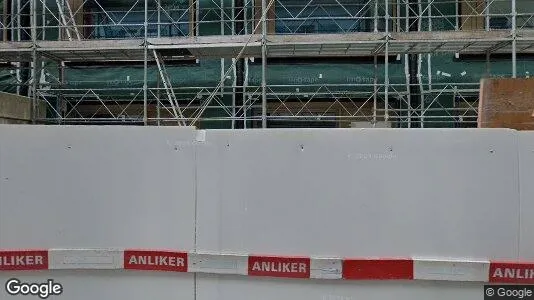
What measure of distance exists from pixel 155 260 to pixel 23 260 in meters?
1.00

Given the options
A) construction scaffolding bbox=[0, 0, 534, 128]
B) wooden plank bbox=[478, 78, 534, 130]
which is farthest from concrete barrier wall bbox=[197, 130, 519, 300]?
construction scaffolding bbox=[0, 0, 534, 128]

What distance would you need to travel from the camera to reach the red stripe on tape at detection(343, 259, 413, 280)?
3.37 metres

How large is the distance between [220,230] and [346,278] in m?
0.98

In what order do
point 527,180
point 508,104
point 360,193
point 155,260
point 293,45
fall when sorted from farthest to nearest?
point 293,45, point 508,104, point 155,260, point 360,193, point 527,180

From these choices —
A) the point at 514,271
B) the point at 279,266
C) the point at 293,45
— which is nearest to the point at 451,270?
the point at 514,271

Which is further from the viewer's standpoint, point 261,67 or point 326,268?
point 261,67

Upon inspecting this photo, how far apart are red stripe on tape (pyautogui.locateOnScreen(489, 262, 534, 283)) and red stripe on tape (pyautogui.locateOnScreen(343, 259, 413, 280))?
582 millimetres

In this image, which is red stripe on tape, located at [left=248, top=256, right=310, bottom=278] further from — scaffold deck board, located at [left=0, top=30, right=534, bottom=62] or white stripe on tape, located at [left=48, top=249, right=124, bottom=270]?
scaffold deck board, located at [left=0, top=30, right=534, bottom=62]

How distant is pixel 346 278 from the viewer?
11.2ft

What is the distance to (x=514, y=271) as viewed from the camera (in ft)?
10.9

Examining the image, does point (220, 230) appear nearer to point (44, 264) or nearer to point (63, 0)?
point (44, 264)

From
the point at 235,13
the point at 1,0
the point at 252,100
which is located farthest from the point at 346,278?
the point at 1,0

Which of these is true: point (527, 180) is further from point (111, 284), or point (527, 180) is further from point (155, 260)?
point (111, 284)

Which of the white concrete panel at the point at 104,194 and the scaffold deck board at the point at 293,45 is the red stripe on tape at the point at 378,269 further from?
the scaffold deck board at the point at 293,45
